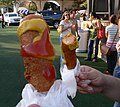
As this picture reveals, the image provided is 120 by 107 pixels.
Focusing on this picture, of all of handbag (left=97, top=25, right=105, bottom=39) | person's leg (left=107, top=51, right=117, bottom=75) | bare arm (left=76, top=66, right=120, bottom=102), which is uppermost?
bare arm (left=76, top=66, right=120, bottom=102)

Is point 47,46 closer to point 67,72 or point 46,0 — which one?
point 67,72

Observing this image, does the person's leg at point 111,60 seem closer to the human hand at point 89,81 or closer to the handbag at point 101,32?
the handbag at point 101,32

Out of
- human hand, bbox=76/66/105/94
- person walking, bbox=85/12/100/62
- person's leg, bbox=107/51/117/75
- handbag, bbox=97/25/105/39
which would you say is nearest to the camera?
human hand, bbox=76/66/105/94

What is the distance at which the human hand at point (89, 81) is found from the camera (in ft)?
5.84

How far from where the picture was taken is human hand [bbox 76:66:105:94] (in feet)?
5.84

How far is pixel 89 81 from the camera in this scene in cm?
193

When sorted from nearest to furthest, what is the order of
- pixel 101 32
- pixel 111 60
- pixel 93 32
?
pixel 111 60 → pixel 101 32 → pixel 93 32

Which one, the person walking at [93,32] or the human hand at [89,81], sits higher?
the human hand at [89,81]

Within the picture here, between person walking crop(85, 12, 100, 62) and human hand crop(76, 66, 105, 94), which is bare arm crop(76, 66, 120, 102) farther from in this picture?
person walking crop(85, 12, 100, 62)

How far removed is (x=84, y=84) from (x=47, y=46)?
1.36 feet

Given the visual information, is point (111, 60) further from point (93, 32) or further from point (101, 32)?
point (93, 32)

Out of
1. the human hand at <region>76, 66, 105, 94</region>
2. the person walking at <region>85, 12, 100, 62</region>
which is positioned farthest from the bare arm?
the person walking at <region>85, 12, 100, 62</region>

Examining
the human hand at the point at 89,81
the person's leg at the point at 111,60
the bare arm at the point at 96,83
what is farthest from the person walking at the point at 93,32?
the human hand at the point at 89,81

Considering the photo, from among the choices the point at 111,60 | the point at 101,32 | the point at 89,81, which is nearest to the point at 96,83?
the point at 89,81
